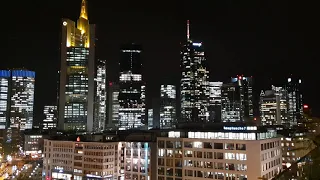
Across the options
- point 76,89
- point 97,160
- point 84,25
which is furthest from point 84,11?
point 97,160

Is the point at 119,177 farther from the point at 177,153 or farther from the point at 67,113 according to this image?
the point at 67,113

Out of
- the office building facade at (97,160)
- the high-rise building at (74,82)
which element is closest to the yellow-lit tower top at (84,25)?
the high-rise building at (74,82)

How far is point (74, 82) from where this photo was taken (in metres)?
166

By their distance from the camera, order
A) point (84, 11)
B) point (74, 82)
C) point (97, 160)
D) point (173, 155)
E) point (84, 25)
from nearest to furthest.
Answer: point (173, 155) → point (97, 160) → point (74, 82) → point (84, 25) → point (84, 11)

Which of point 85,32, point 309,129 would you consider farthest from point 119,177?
point 85,32

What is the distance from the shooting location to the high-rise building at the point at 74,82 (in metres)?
166

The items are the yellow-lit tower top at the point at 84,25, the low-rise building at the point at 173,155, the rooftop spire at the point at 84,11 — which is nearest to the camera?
the low-rise building at the point at 173,155

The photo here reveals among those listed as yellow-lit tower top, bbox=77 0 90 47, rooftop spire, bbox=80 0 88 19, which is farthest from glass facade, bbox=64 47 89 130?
rooftop spire, bbox=80 0 88 19

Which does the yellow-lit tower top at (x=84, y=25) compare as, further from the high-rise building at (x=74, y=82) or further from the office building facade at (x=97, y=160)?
the office building facade at (x=97, y=160)

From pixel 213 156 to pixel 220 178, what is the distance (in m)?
4.54

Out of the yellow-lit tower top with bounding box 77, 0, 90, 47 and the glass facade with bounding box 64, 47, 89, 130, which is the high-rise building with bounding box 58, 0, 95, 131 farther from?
the yellow-lit tower top with bounding box 77, 0, 90, 47

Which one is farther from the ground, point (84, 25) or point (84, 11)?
point (84, 11)

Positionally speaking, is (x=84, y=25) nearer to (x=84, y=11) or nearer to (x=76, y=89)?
(x=84, y=11)

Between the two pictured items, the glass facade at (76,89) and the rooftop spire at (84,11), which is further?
the rooftop spire at (84,11)
